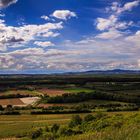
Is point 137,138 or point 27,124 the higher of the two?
point 137,138

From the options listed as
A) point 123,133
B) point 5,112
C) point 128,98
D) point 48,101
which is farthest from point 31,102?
point 123,133

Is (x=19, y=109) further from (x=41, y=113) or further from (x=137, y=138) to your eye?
(x=137, y=138)

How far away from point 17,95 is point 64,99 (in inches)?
1173

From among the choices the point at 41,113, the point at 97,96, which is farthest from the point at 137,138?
the point at 97,96

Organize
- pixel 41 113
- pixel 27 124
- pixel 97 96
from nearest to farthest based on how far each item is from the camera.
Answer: pixel 27 124
pixel 41 113
pixel 97 96

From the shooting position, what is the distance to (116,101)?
139500mm

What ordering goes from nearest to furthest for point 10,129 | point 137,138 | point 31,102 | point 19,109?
point 137,138, point 10,129, point 19,109, point 31,102

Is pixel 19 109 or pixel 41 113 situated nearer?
pixel 41 113

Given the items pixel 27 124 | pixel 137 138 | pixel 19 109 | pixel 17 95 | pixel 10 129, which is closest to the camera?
pixel 137 138

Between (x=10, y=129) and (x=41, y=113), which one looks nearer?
(x=10, y=129)

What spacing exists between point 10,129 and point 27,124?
7228 millimetres

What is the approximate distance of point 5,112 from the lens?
11294 centimetres

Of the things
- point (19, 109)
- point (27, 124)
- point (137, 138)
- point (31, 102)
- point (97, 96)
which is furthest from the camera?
point (97, 96)

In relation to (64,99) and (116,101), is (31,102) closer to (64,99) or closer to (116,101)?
(64,99)
